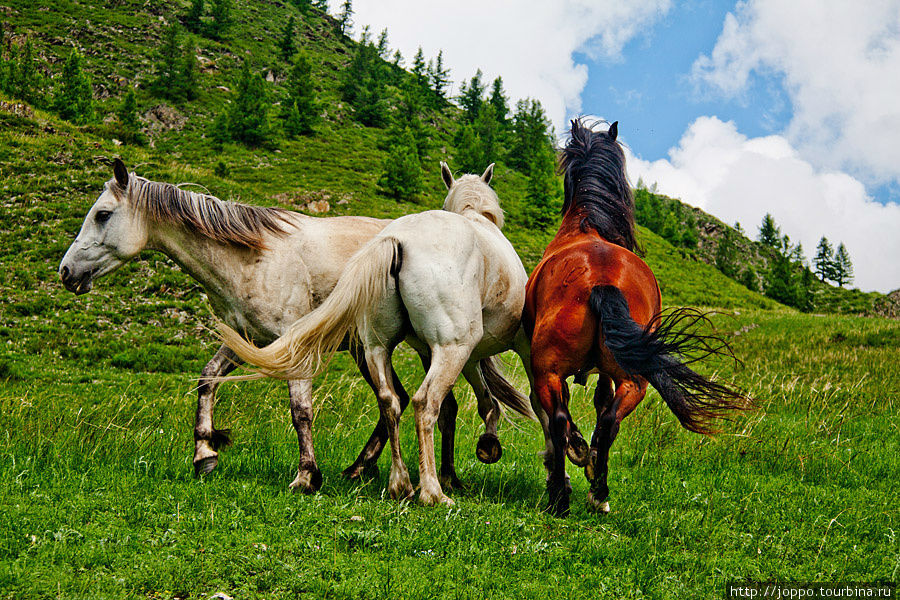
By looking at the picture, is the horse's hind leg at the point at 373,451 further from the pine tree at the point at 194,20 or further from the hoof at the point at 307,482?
the pine tree at the point at 194,20

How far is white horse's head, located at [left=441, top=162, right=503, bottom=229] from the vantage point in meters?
6.43

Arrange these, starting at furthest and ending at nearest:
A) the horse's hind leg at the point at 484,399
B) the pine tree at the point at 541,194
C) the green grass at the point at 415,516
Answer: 1. the pine tree at the point at 541,194
2. the horse's hind leg at the point at 484,399
3. the green grass at the point at 415,516

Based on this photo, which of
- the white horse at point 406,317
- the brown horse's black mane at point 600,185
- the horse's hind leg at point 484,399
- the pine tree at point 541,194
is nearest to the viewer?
the white horse at point 406,317

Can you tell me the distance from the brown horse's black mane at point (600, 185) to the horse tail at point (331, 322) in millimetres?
2393

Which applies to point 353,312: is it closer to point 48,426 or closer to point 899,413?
point 48,426

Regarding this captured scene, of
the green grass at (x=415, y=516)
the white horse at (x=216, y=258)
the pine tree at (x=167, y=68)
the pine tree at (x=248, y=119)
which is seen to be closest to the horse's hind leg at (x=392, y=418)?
the green grass at (x=415, y=516)

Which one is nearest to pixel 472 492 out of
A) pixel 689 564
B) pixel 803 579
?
pixel 689 564

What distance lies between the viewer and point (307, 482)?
4.82 meters

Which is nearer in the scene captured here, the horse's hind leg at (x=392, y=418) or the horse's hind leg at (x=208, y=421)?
the horse's hind leg at (x=392, y=418)

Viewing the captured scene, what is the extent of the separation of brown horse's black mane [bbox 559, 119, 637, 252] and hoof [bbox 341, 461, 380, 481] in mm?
3427

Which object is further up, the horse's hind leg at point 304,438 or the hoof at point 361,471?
the horse's hind leg at point 304,438

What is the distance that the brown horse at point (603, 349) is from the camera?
4.08 m

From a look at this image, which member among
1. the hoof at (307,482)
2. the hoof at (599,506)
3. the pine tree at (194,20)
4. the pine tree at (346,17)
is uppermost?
the pine tree at (346,17)

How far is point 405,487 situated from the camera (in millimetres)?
4809
